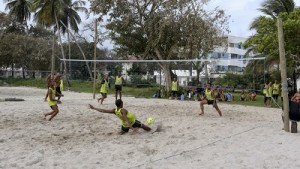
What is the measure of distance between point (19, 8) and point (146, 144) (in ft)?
111

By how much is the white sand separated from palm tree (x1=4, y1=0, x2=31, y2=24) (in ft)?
95.7

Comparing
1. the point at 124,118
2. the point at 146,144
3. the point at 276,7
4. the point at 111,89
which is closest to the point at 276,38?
the point at 276,7

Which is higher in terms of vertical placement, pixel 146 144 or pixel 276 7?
pixel 276 7

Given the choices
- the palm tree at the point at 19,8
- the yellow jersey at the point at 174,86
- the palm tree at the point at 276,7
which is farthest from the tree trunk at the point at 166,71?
the palm tree at the point at 19,8

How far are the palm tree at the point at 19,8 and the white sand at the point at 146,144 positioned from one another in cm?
2918

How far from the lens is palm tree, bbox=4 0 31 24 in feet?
124

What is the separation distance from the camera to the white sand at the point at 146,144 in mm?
6258

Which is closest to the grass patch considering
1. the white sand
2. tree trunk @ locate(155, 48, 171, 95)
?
tree trunk @ locate(155, 48, 171, 95)

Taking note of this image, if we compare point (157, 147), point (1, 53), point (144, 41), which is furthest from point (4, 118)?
point (1, 53)

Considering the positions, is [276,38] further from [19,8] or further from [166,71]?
[19,8]

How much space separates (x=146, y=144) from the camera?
760 centimetres

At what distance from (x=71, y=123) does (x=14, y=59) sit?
104ft

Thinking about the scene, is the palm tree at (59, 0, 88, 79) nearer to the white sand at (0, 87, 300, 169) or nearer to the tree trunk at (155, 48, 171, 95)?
the tree trunk at (155, 48, 171, 95)

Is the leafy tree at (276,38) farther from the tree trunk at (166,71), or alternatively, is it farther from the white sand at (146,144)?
the white sand at (146,144)
